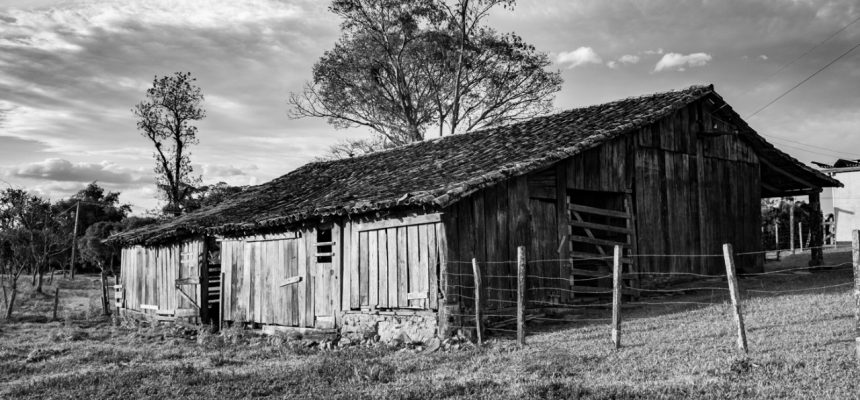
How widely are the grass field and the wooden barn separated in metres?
1.26

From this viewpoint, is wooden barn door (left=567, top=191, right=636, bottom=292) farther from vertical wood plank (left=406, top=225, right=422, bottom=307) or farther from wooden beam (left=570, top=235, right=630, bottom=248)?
vertical wood plank (left=406, top=225, right=422, bottom=307)

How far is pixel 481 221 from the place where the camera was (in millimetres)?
13188

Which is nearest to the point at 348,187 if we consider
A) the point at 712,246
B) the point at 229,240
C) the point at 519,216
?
the point at 229,240

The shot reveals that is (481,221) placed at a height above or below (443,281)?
above

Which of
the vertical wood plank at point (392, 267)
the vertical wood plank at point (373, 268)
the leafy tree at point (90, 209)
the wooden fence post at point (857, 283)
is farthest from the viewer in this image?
the leafy tree at point (90, 209)

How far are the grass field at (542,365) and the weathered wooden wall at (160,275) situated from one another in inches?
166

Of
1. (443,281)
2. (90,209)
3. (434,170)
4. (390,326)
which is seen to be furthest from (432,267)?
(90,209)

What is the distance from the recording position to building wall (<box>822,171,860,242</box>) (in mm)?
37094

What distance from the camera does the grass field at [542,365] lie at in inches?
307

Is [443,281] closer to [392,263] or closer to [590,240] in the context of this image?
[392,263]

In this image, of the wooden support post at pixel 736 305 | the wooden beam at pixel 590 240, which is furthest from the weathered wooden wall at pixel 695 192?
the wooden support post at pixel 736 305

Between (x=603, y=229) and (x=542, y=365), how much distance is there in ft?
22.1

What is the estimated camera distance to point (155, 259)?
21781 mm

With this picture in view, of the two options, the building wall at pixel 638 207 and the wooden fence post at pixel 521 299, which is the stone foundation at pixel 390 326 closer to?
the building wall at pixel 638 207
